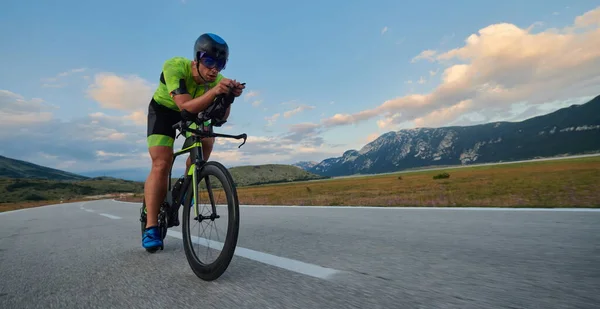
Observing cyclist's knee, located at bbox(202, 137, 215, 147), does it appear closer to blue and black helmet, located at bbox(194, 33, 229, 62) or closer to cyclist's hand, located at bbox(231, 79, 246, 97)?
blue and black helmet, located at bbox(194, 33, 229, 62)

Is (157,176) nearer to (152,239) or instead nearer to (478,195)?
(152,239)

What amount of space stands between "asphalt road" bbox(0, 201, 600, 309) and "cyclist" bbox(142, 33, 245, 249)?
628 millimetres

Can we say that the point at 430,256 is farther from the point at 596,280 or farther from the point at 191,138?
the point at 191,138

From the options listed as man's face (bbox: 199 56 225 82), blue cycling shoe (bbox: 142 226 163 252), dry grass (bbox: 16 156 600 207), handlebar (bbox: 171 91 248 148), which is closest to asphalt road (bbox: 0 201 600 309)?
blue cycling shoe (bbox: 142 226 163 252)

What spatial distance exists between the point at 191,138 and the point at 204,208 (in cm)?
80

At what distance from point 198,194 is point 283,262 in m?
0.98

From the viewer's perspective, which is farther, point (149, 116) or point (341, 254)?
point (149, 116)

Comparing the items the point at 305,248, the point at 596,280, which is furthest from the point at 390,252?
the point at 596,280

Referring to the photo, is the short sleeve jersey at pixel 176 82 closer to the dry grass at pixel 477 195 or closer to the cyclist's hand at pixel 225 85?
the cyclist's hand at pixel 225 85

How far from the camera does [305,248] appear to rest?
3.36 metres

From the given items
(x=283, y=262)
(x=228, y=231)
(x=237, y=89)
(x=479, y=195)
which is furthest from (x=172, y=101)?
(x=479, y=195)

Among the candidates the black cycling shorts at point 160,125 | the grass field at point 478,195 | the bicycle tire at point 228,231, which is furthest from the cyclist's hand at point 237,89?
the black cycling shorts at point 160,125

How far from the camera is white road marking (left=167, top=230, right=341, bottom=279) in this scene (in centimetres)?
232

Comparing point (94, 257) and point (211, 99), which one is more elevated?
point (211, 99)
